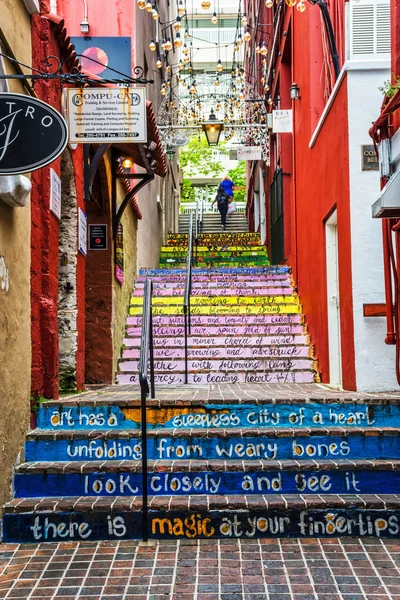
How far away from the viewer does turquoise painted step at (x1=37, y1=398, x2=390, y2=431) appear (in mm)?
4805

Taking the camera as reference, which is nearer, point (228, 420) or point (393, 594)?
point (393, 594)

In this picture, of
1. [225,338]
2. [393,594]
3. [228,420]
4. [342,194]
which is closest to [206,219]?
[225,338]

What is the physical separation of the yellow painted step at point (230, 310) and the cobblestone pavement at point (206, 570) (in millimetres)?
5690

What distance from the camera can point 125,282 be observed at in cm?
919

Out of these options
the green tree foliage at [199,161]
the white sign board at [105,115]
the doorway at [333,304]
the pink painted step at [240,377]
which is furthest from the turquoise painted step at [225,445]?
the green tree foliage at [199,161]

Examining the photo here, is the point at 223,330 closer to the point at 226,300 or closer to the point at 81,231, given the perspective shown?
the point at 226,300

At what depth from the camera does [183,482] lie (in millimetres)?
4219

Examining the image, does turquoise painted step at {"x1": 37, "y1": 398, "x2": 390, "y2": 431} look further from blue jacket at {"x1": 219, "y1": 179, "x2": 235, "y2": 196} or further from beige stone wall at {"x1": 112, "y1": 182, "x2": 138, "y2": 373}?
blue jacket at {"x1": 219, "y1": 179, "x2": 235, "y2": 196}

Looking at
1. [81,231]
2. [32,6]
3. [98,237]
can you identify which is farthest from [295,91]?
[32,6]

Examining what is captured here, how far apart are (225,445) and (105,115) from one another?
2788 millimetres

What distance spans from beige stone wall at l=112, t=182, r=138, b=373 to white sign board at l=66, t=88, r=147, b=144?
2.86 m

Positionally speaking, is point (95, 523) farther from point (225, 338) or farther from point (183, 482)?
point (225, 338)

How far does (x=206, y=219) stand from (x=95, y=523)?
22.8 m

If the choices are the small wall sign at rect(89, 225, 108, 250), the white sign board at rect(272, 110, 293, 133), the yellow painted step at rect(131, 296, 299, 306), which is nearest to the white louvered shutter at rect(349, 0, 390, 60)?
the small wall sign at rect(89, 225, 108, 250)
